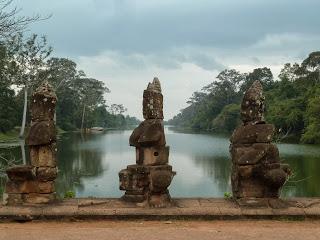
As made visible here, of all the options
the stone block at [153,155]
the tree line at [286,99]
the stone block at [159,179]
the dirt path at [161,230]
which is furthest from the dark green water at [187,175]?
the dirt path at [161,230]

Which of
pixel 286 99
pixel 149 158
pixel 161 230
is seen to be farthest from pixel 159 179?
pixel 286 99

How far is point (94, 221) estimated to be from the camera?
7.30 m

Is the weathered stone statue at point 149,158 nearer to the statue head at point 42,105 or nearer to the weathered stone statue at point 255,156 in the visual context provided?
the weathered stone statue at point 255,156

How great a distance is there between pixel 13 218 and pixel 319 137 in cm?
3941

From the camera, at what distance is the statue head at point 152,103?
25.4ft

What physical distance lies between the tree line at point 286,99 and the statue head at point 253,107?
16.3 meters

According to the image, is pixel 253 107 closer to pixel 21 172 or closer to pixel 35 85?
pixel 21 172

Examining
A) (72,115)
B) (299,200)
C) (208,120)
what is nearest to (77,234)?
(299,200)

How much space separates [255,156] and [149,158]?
1659 millimetres

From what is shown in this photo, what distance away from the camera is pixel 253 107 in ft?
25.6

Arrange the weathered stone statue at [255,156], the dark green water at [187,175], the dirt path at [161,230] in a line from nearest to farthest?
1. the dirt path at [161,230]
2. the weathered stone statue at [255,156]
3. the dark green water at [187,175]

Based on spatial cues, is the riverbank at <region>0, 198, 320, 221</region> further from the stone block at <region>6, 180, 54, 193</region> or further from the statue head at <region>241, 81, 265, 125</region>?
the statue head at <region>241, 81, 265, 125</region>

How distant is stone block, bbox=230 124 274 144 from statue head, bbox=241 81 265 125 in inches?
4.1

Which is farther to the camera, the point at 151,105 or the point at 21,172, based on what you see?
the point at 151,105
